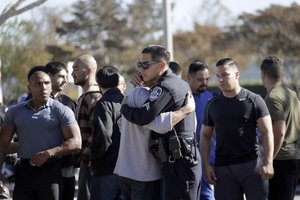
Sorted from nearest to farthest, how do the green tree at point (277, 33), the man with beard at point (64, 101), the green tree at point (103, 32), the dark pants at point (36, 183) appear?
the dark pants at point (36, 183) → the man with beard at point (64, 101) → the green tree at point (277, 33) → the green tree at point (103, 32)

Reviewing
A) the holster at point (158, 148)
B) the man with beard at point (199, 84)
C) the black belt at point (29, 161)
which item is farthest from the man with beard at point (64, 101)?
the holster at point (158, 148)

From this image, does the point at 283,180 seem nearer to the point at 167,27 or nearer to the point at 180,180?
the point at 180,180

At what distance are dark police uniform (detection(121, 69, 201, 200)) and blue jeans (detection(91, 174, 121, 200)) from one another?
129cm

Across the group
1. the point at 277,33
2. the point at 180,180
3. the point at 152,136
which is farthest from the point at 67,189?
the point at 277,33

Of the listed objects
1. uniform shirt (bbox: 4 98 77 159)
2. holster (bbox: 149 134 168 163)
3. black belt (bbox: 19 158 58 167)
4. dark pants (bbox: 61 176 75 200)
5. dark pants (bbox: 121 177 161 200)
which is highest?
uniform shirt (bbox: 4 98 77 159)

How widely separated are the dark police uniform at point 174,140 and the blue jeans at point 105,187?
4.22 ft

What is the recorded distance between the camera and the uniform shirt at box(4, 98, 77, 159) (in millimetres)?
7141

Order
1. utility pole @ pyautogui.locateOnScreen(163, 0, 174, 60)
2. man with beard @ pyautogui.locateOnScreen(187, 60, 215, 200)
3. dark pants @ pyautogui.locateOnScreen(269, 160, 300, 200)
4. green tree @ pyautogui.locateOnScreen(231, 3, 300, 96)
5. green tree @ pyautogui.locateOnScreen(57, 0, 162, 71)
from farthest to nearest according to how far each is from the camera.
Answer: green tree @ pyautogui.locateOnScreen(57, 0, 162, 71), green tree @ pyautogui.locateOnScreen(231, 3, 300, 96), utility pole @ pyautogui.locateOnScreen(163, 0, 174, 60), man with beard @ pyautogui.locateOnScreen(187, 60, 215, 200), dark pants @ pyautogui.locateOnScreen(269, 160, 300, 200)

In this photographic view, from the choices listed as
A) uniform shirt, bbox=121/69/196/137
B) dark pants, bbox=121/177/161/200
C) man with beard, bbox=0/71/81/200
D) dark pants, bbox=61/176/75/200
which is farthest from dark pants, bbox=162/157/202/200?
dark pants, bbox=61/176/75/200

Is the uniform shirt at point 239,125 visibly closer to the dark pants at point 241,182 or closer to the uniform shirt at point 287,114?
the dark pants at point 241,182

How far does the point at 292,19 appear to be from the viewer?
43938 millimetres

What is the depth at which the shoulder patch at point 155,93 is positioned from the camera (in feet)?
21.1

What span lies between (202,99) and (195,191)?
2.59 meters

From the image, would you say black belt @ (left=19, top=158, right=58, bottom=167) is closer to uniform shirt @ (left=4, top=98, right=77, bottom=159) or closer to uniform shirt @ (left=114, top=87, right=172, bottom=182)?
uniform shirt @ (left=4, top=98, right=77, bottom=159)
